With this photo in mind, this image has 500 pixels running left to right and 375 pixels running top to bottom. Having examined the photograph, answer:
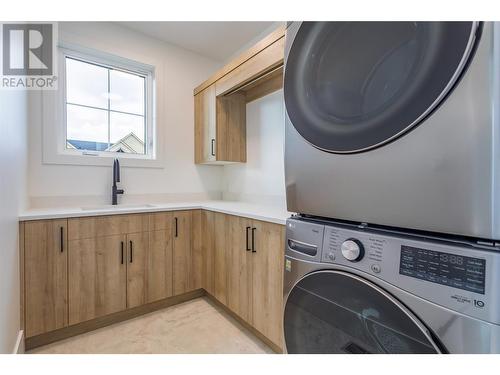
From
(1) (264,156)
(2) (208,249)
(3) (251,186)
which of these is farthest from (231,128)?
(2) (208,249)

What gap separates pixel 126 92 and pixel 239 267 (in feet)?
6.66

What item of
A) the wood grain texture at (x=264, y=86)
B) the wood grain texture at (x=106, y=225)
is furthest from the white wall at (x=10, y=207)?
the wood grain texture at (x=264, y=86)

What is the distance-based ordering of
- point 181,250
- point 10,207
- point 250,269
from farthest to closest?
point 181,250 < point 250,269 < point 10,207

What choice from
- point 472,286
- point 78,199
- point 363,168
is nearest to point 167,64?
point 78,199

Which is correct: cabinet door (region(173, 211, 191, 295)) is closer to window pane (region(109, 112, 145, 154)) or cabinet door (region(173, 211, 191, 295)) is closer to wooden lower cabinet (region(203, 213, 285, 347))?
wooden lower cabinet (region(203, 213, 285, 347))

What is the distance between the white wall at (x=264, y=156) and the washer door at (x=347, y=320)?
3.94ft

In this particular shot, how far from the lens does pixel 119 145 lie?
7.86ft

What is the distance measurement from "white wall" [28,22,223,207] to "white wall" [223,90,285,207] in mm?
558

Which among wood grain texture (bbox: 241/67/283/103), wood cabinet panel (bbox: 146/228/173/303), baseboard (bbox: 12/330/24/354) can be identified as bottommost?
baseboard (bbox: 12/330/24/354)

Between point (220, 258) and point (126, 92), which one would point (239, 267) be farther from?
point (126, 92)

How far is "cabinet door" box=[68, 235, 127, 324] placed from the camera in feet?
5.42

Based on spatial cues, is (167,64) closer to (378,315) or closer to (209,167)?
(209,167)

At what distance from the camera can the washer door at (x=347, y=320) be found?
0.63m

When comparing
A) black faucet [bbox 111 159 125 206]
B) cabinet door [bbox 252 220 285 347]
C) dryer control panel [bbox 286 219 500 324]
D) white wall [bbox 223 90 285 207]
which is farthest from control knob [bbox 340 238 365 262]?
black faucet [bbox 111 159 125 206]
